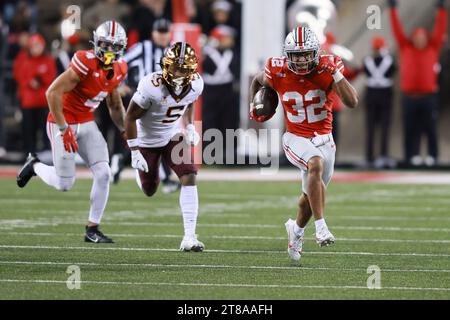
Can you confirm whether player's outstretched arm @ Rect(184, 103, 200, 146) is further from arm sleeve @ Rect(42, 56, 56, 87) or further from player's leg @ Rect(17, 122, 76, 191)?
arm sleeve @ Rect(42, 56, 56, 87)

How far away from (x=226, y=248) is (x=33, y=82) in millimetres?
7800

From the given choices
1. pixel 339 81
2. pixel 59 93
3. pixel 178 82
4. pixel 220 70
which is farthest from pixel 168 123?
pixel 220 70

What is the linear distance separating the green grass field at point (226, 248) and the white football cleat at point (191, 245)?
0.07 meters

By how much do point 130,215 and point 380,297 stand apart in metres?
4.52

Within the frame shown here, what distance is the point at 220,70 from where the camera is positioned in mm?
15805

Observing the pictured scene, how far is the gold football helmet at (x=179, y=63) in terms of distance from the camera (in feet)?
25.5

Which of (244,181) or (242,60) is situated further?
(242,60)

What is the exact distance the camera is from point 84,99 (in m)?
8.61

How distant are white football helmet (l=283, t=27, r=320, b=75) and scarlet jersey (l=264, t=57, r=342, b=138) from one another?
0.14m

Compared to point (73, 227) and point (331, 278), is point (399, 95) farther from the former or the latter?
point (331, 278)

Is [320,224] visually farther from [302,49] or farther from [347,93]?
[302,49]

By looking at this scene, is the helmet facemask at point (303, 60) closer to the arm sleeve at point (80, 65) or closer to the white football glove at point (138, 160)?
the white football glove at point (138, 160)

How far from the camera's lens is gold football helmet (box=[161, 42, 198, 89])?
7.77 m
